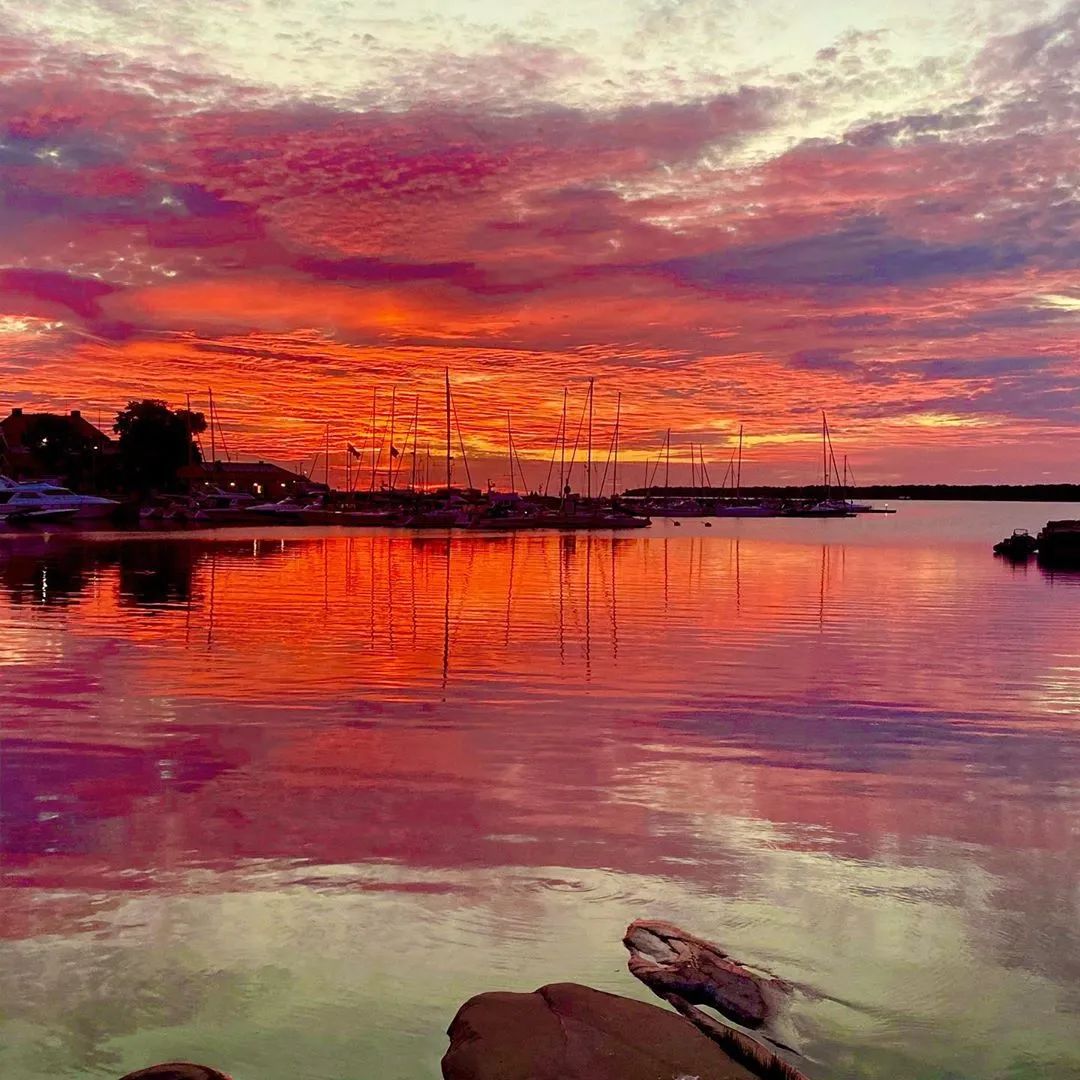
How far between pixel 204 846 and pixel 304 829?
3.31 feet

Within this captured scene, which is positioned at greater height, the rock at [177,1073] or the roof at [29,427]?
the roof at [29,427]

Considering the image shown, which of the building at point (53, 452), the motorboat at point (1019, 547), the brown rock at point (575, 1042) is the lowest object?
the brown rock at point (575, 1042)

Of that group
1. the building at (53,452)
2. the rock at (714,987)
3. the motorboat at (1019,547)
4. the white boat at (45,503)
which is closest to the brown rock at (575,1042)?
the rock at (714,987)

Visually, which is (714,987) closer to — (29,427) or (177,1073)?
(177,1073)

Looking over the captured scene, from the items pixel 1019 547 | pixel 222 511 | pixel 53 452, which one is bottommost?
pixel 1019 547

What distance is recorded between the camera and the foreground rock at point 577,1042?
248 inches

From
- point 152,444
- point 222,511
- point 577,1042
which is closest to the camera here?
point 577,1042

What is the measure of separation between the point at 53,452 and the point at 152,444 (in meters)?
19.5

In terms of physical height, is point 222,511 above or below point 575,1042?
above

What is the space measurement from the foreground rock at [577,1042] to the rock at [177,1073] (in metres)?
1.37

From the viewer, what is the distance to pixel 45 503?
10212 cm

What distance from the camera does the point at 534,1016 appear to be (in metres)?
6.86

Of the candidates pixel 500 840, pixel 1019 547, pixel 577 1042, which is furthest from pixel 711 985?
pixel 1019 547

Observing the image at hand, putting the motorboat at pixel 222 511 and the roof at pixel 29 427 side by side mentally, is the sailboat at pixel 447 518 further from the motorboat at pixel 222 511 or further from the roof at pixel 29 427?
the roof at pixel 29 427
